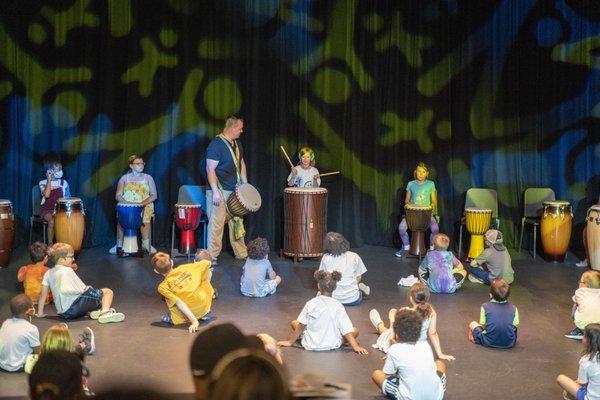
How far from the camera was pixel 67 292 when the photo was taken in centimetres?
693

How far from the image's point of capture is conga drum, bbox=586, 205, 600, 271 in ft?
29.8

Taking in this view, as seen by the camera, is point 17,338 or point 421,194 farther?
point 421,194

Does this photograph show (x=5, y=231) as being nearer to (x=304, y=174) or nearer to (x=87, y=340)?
(x=304, y=174)

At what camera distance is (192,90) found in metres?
10.0

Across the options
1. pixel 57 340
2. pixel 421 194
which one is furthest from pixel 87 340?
pixel 421 194

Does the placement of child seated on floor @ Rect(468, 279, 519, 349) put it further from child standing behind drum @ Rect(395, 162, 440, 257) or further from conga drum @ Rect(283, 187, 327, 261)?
child standing behind drum @ Rect(395, 162, 440, 257)

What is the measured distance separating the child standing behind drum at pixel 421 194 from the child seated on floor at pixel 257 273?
8.06ft

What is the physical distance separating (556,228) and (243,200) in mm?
3420

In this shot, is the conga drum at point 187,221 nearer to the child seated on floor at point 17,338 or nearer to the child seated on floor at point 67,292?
the child seated on floor at point 67,292

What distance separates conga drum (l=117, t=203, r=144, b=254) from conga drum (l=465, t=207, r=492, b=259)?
3.59 metres

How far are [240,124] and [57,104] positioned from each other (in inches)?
88.8

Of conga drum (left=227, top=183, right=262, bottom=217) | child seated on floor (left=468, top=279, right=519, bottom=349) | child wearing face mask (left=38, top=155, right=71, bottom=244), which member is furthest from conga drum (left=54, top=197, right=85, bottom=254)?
child seated on floor (left=468, top=279, right=519, bottom=349)

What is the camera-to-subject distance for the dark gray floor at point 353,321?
5.73 metres

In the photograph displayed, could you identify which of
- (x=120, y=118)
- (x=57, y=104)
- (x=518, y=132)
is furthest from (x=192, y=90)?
(x=518, y=132)
